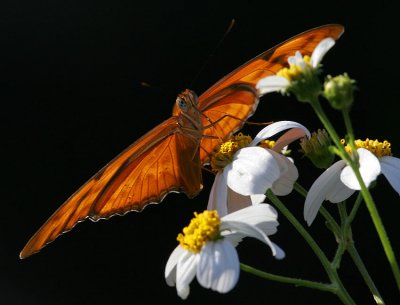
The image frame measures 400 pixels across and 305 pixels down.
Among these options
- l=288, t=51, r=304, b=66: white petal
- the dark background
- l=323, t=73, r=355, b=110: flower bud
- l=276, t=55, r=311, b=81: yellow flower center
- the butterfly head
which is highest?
l=288, t=51, r=304, b=66: white petal

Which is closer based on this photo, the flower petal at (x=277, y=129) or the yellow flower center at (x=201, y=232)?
the yellow flower center at (x=201, y=232)

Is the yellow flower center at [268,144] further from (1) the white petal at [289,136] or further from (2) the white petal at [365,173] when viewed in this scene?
(2) the white petal at [365,173]

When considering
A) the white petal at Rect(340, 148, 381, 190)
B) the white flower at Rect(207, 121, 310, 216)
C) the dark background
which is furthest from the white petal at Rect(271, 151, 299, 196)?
the dark background

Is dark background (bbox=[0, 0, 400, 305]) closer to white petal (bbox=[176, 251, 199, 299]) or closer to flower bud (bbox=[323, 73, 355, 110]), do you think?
white petal (bbox=[176, 251, 199, 299])

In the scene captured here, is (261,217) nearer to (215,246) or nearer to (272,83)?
(215,246)

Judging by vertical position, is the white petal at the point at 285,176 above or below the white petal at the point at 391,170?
above

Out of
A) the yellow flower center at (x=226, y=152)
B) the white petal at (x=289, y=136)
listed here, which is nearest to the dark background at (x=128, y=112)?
the yellow flower center at (x=226, y=152)

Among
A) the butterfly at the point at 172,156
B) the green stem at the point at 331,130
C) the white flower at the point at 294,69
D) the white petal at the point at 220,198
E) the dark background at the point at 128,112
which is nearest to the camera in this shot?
the green stem at the point at 331,130
